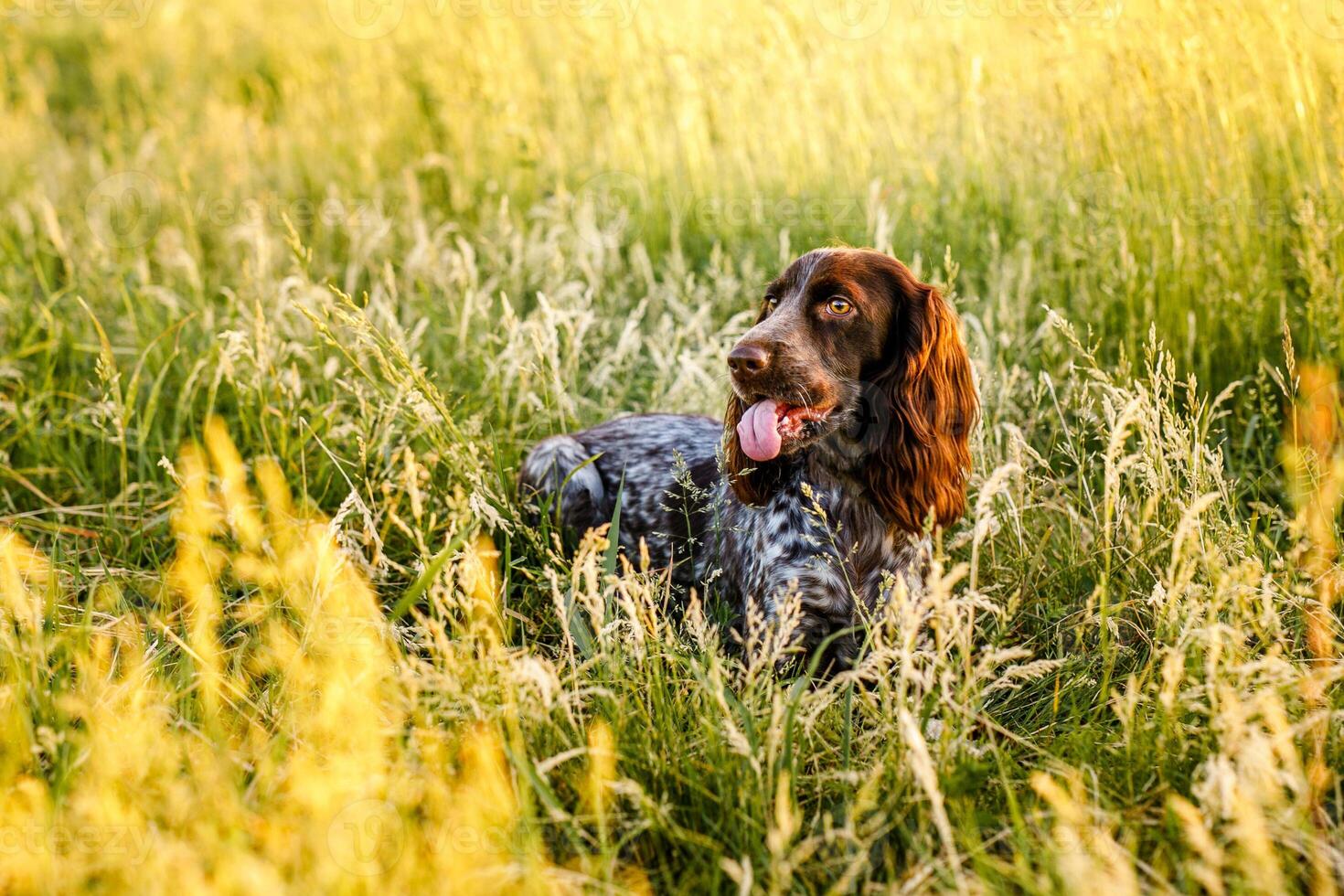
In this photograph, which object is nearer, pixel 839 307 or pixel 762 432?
pixel 762 432

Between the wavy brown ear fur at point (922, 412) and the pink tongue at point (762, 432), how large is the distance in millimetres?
336

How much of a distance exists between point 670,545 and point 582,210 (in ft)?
7.46

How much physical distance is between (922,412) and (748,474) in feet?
1.73

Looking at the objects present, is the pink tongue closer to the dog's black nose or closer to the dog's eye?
the dog's black nose

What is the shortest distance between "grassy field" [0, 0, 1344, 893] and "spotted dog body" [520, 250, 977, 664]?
0.23 meters

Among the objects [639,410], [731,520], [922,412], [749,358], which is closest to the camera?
[749,358]

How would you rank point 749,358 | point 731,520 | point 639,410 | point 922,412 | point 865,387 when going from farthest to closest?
point 639,410, point 731,520, point 865,387, point 922,412, point 749,358

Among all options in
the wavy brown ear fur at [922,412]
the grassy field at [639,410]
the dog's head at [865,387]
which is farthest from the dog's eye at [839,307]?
the grassy field at [639,410]

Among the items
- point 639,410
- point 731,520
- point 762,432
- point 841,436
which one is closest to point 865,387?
point 841,436

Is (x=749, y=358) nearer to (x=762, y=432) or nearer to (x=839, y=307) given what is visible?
(x=762, y=432)

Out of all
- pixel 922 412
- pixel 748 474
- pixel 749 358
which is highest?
pixel 749 358

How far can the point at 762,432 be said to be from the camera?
2918 millimetres

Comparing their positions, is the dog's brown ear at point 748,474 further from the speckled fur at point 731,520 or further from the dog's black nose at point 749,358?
the dog's black nose at point 749,358

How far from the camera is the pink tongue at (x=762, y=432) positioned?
290 cm
